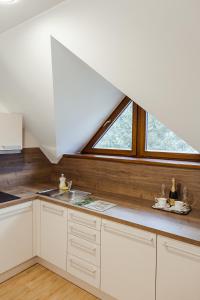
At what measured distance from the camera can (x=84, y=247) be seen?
2.12 m

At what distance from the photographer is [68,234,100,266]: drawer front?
6.64 feet

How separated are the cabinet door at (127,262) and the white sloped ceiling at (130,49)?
2.88 feet

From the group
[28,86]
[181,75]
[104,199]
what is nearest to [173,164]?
[104,199]

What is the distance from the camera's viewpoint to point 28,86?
7.77ft

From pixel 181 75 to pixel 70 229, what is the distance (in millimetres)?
1629

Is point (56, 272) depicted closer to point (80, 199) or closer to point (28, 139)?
point (80, 199)

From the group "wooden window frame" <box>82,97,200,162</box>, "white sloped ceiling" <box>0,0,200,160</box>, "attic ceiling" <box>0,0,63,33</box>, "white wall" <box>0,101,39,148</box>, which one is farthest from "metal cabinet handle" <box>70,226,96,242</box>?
"attic ceiling" <box>0,0,63,33</box>

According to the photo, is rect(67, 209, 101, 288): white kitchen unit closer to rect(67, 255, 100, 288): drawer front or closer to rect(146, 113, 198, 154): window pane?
rect(67, 255, 100, 288): drawer front

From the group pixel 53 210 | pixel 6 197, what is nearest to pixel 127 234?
pixel 53 210

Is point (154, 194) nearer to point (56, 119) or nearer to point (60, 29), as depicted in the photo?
point (56, 119)

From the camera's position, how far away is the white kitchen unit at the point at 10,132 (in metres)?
2.52

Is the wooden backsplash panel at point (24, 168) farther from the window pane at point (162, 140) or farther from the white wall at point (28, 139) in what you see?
the window pane at point (162, 140)

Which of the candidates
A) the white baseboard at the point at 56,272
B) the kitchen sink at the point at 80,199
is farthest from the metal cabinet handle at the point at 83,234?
the white baseboard at the point at 56,272

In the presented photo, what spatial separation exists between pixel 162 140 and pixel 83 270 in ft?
4.89
